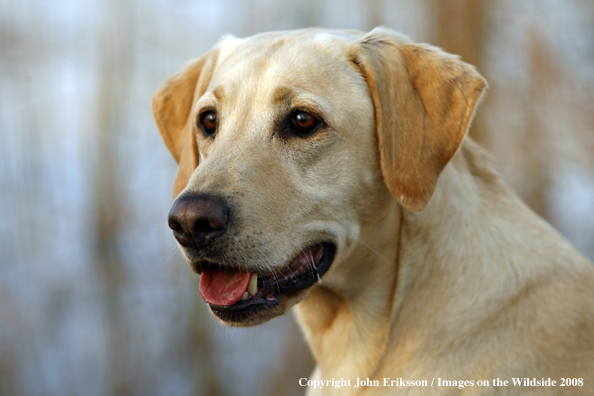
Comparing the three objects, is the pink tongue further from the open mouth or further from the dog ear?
the dog ear

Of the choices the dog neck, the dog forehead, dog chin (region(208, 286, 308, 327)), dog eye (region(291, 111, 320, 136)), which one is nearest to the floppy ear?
the dog forehead

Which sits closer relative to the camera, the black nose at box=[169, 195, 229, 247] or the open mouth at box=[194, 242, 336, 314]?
the black nose at box=[169, 195, 229, 247]

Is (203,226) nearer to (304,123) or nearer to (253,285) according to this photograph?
(253,285)

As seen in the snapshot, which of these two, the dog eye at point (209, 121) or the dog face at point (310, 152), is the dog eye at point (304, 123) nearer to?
the dog face at point (310, 152)

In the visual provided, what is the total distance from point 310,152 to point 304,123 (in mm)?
134

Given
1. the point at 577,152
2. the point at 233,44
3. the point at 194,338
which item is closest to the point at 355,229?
the point at 233,44

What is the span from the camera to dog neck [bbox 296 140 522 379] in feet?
6.89

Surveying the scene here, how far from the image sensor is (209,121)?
2383 mm

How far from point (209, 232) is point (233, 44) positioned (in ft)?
4.35

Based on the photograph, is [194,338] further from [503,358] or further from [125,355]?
[503,358]

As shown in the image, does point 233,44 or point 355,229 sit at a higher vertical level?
point 233,44

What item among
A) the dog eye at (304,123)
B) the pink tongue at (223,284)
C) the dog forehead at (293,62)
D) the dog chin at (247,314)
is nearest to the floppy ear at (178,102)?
Result: the dog forehead at (293,62)

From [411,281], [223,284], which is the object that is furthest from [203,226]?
[411,281]

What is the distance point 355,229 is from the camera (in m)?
2.13
